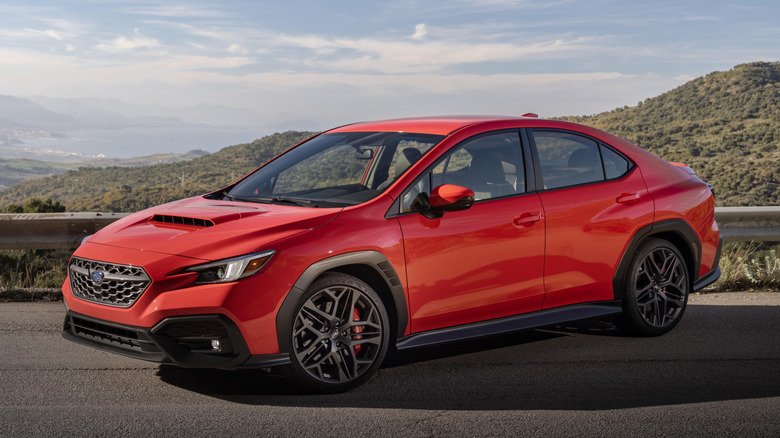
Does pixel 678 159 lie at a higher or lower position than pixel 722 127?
lower

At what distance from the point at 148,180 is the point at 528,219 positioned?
159 feet

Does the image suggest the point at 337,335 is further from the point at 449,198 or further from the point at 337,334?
the point at 449,198

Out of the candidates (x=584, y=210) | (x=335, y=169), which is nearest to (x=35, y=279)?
(x=335, y=169)

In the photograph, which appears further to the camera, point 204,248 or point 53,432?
point 204,248

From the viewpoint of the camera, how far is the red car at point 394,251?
448cm

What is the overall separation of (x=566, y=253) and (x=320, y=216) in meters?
1.91

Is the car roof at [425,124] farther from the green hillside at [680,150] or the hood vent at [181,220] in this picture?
the green hillside at [680,150]

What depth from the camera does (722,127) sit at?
4662 centimetres

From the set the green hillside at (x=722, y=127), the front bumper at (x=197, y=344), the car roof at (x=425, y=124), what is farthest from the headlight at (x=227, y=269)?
the green hillside at (x=722, y=127)

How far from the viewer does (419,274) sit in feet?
16.5

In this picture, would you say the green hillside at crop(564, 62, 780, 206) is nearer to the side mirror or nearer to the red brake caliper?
the side mirror

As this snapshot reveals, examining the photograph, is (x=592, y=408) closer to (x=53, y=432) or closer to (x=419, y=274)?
(x=419, y=274)

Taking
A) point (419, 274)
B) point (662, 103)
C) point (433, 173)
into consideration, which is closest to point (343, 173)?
point (433, 173)

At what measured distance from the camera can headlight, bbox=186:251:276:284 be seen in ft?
14.5
